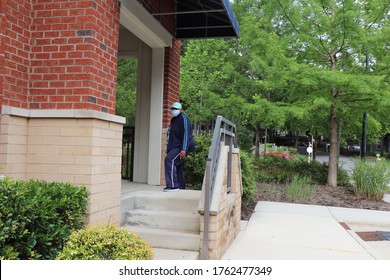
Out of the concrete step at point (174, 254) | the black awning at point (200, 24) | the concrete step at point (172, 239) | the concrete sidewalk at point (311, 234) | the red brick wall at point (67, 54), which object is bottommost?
the concrete sidewalk at point (311, 234)

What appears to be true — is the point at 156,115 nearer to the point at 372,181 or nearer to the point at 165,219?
the point at 165,219

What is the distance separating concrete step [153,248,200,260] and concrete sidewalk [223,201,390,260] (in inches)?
24.7

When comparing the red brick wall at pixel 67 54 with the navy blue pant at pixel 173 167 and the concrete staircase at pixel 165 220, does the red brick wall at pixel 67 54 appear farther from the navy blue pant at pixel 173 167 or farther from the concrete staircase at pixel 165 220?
the navy blue pant at pixel 173 167

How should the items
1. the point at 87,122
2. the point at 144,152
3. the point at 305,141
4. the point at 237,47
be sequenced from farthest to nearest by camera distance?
the point at 305,141
the point at 237,47
the point at 144,152
the point at 87,122

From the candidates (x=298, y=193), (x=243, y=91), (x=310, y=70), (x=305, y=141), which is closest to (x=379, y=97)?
(x=310, y=70)

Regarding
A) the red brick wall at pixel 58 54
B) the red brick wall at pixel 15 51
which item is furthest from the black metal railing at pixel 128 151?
the red brick wall at pixel 15 51

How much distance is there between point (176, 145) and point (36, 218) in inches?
135

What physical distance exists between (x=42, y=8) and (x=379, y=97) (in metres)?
8.62

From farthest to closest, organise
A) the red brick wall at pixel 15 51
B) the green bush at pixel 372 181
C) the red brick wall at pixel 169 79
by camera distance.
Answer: the green bush at pixel 372 181 → the red brick wall at pixel 169 79 → the red brick wall at pixel 15 51

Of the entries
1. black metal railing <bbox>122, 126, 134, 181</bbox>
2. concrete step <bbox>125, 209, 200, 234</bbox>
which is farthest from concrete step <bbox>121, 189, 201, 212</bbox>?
black metal railing <bbox>122, 126, 134, 181</bbox>

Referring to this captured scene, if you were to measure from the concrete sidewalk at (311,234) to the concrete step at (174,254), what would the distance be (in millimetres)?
628

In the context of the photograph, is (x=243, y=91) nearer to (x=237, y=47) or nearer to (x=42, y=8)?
(x=237, y=47)

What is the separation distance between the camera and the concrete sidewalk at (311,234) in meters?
5.30

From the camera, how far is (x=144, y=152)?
25.5 feet
